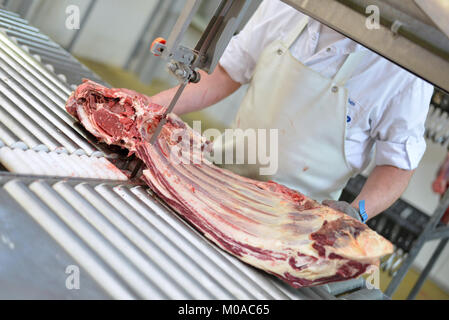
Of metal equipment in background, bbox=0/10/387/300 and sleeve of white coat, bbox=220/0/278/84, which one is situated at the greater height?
sleeve of white coat, bbox=220/0/278/84

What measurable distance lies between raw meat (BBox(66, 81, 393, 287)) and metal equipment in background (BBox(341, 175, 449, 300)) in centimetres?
258

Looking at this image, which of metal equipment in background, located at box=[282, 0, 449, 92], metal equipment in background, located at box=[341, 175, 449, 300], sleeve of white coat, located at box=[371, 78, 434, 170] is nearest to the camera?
metal equipment in background, located at box=[282, 0, 449, 92]

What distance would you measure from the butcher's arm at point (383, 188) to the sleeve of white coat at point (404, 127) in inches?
2.1

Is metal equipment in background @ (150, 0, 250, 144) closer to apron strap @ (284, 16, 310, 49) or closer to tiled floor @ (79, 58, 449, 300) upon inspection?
apron strap @ (284, 16, 310, 49)

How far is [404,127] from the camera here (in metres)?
2.16

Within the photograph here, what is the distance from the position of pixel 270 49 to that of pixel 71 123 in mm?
1053

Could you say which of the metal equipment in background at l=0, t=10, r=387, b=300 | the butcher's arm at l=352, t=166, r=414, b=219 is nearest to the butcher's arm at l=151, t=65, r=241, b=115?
the metal equipment in background at l=0, t=10, r=387, b=300

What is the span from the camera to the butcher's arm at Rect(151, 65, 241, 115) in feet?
8.07

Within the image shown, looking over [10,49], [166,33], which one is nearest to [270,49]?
[10,49]

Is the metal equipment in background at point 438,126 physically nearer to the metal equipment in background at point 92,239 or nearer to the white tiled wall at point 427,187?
the white tiled wall at point 427,187

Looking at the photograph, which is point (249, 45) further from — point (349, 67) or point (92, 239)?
point (92, 239)

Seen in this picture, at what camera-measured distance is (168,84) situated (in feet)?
25.9

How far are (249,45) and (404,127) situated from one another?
2.89ft
